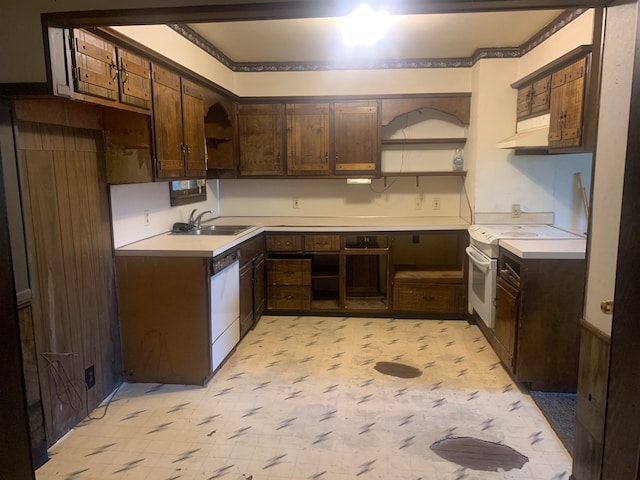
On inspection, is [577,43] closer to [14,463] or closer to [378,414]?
[378,414]

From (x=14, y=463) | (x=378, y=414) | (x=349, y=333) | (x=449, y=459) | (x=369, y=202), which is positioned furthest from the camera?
(x=369, y=202)

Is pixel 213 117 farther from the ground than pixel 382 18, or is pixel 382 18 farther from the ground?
pixel 382 18

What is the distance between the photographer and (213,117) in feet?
14.4

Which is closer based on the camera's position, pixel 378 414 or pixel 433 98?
pixel 378 414

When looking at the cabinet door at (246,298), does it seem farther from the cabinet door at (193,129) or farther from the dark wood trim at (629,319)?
the dark wood trim at (629,319)

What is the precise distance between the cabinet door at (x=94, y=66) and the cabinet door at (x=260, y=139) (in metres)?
2.18

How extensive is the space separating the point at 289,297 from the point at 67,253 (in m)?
2.28

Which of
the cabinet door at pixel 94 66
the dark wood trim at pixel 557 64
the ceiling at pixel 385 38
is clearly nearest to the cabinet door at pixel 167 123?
the cabinet door at pixel 94 66

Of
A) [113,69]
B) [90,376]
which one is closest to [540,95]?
[113,69]

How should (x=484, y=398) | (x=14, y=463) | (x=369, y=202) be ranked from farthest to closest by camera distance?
(x=369, y=202)
(x=484, y=398)
(x=14, y=463)

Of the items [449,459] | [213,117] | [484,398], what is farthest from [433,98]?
[449,459]

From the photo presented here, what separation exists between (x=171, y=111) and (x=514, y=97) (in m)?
2.95

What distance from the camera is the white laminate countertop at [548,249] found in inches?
110

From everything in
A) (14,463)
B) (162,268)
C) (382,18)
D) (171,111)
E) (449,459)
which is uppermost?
(382,18)
